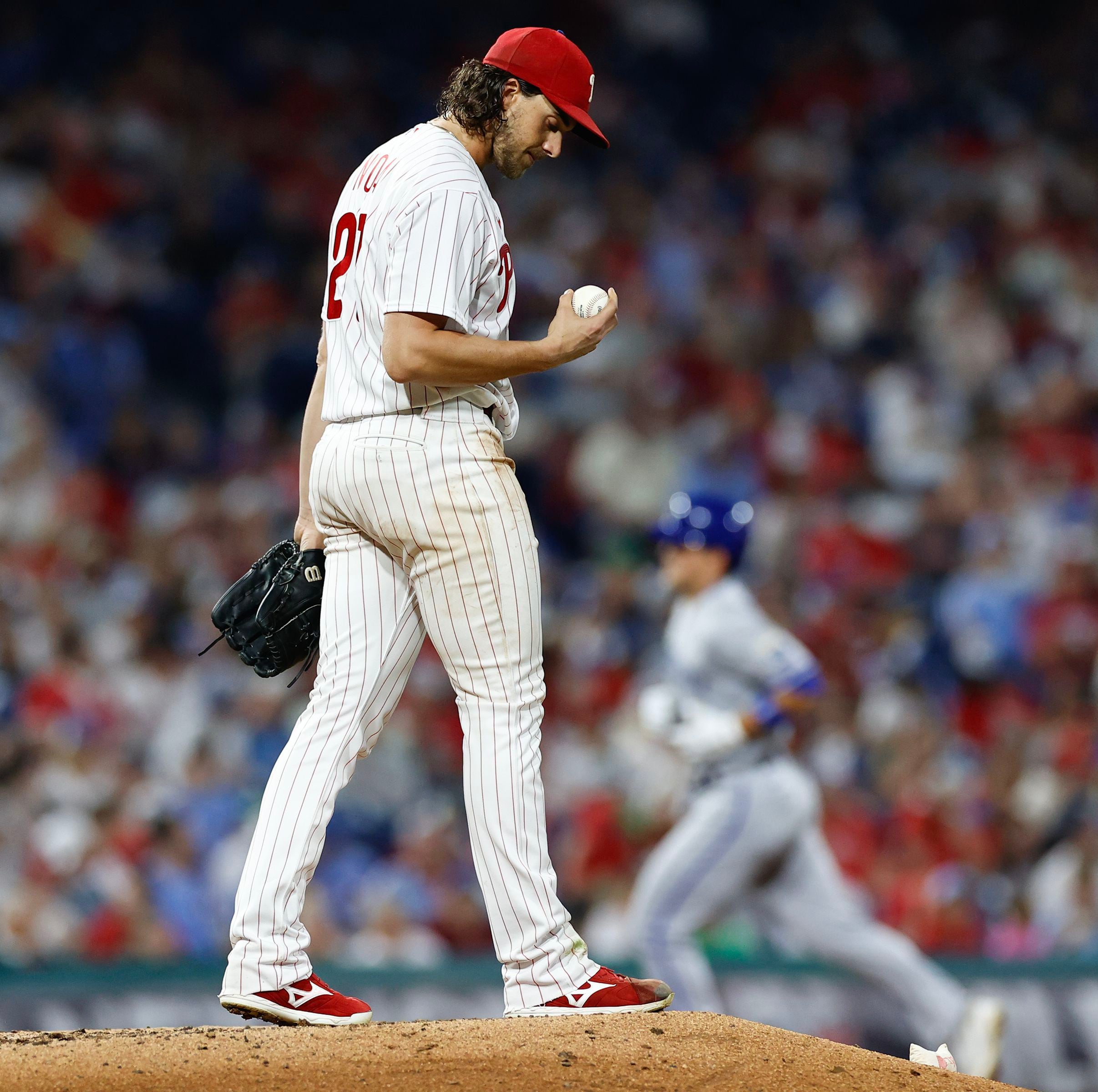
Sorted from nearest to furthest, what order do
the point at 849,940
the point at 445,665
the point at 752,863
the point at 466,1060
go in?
the point at 466,1060, the point at 445,665, the point at 849,940, the point at 752,863

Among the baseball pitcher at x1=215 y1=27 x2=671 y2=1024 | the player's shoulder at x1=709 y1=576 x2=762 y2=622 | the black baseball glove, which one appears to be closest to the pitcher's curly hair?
the baseball pitcher at x1=215 y1=27 x2=671 y2=1024

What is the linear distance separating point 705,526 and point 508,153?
2.93 metres

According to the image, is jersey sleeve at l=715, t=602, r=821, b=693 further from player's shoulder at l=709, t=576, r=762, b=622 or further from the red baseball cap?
the red baseball cap

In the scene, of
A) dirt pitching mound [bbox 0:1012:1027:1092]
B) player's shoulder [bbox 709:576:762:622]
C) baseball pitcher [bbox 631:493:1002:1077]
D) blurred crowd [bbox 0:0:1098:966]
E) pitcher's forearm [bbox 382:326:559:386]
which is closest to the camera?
dirt pitching mound [bbox 0:1012:1027:1092]

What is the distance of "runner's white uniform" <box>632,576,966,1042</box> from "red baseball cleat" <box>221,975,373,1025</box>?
267 centimetres

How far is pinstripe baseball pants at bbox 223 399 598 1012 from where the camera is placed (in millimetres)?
2988

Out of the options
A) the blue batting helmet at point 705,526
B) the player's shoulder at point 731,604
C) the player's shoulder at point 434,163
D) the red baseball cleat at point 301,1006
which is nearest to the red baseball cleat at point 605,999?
the red baseball cleat at point 301,1006

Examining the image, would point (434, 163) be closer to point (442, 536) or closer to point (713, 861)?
point (442, 536)

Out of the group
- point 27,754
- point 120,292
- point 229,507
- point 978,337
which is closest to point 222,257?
point 120,292

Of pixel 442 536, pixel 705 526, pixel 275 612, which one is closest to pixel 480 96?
pixel 442 536

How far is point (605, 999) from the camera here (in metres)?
3.13

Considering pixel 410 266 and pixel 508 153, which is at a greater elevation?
Answer: pixel 508 153

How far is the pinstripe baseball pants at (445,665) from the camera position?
2.99m

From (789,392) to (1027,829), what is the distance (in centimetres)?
329
